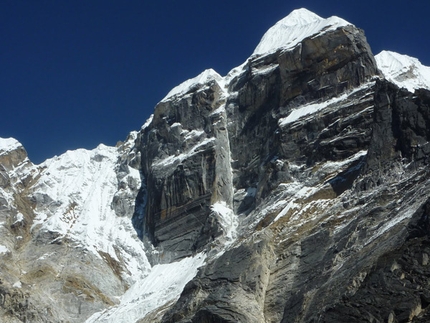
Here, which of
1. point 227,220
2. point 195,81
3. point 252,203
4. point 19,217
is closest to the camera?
point 227,220

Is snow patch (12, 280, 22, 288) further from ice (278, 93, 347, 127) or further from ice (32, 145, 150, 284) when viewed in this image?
ice (278, 93, 347, 127)

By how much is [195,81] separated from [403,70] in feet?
86.3

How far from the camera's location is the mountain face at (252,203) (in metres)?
81.9

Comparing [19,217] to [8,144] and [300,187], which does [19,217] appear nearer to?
[8,144]

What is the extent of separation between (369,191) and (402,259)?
22967mm

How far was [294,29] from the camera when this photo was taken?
134875 millimetres

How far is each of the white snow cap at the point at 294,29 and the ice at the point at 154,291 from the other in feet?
95.8

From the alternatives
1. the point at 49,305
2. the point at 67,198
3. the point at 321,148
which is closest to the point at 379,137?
the point at 321,148

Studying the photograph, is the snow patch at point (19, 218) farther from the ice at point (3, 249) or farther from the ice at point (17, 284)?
the ice at point (17, 284)

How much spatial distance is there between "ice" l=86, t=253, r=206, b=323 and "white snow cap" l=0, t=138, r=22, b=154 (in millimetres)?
40228

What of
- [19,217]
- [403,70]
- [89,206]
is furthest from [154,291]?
[403,70]

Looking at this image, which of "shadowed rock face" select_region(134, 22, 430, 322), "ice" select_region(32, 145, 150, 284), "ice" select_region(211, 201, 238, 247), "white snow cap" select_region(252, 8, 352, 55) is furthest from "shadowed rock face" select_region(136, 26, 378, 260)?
"ice" select_region(32, 145, 150, 284)

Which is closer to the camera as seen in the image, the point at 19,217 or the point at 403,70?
the point at 19,217

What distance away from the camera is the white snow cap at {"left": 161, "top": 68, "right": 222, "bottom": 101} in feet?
448
